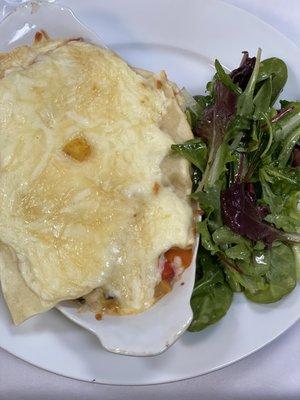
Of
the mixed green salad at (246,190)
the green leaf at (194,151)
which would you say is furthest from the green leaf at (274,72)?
the green leaf at (194,151)

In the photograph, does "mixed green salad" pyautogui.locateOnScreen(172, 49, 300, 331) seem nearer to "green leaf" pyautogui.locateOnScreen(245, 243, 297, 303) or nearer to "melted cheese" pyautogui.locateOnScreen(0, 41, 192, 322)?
"green leaf" pyautogui.locateOnScreen(245, 243, 297, 303)

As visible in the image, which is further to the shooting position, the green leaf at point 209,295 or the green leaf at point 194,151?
the green leaf at point 209,295

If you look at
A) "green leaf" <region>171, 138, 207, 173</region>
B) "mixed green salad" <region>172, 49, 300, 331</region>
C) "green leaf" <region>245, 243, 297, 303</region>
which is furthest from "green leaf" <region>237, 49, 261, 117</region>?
"green leaf" <region>245, 243, 297, 303</region>

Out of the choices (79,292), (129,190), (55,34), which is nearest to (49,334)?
(79,292)

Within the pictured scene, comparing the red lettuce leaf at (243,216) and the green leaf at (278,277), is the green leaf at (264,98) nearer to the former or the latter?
the red lettuce leaf at (243,216)

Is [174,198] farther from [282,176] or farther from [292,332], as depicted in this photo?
[292,332]
